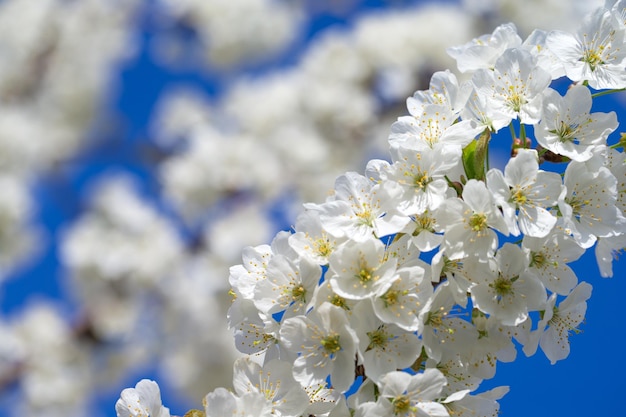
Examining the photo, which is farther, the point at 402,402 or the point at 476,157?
the point at 476,157

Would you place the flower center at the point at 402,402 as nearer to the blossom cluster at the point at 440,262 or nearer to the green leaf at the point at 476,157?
the blossom cluster at the point at 440,262

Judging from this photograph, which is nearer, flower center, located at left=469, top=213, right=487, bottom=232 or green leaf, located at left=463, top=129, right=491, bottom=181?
flower center, located at left=469, top=213, right=487, bottom=232

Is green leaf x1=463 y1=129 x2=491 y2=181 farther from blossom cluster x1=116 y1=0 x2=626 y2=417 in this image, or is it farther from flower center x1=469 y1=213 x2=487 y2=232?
flower center x1=469 y1=213 x2=487 y2=232

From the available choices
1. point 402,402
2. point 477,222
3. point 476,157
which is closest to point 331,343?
point 402,402

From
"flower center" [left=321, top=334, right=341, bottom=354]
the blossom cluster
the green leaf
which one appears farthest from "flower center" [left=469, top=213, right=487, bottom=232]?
"flower center" [left=321, top=334, right=341, bottom=354]

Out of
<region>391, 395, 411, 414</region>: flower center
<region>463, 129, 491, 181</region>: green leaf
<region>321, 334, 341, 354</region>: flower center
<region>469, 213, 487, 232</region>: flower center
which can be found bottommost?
<region>391, 395, 411, 414</region>: flower center

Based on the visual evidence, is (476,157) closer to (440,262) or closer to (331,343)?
(440,262)

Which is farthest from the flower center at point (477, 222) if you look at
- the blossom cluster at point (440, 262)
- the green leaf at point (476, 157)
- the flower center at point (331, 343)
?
the flower center at point (331, 343)

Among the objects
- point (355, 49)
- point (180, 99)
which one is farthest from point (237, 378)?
point (180, 99)
